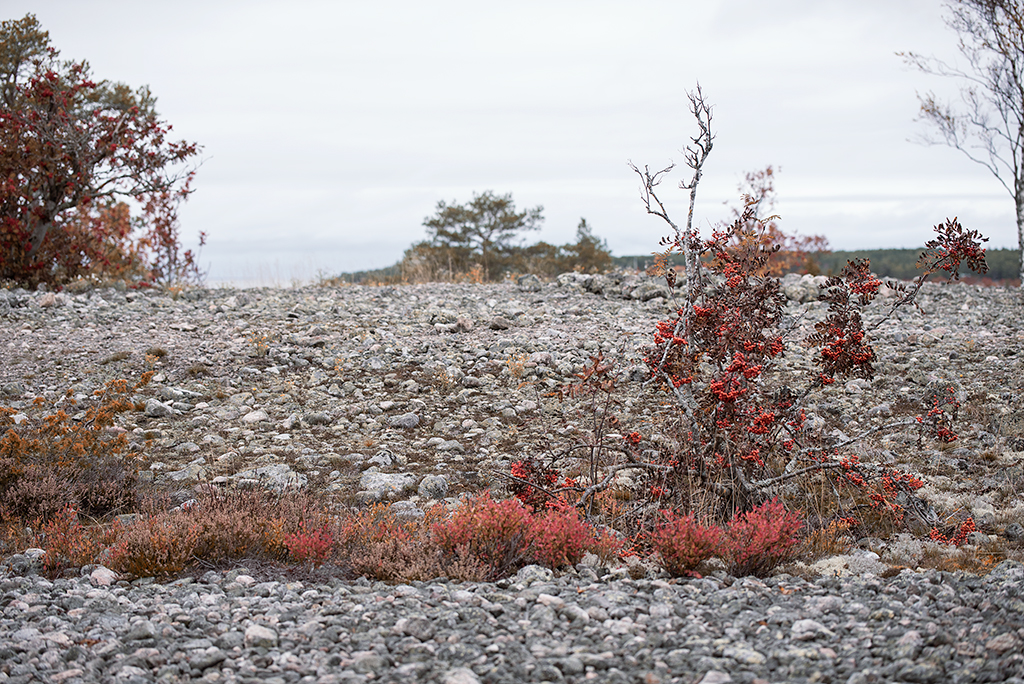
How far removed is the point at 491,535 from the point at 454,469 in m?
2.05

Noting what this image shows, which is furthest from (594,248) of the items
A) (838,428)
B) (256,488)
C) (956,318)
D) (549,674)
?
(549,674)

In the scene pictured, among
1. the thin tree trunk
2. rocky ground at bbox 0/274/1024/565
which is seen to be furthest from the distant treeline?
rocky ground at bbox 0/274/1024/565

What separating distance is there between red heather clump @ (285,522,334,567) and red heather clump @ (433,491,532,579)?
69cm

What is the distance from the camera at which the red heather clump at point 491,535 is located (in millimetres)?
4453

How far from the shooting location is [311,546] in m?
4.52

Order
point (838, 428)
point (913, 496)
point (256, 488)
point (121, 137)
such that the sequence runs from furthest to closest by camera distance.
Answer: point (121, 137), point (838, 428), point (256, 488), point (913, 496)

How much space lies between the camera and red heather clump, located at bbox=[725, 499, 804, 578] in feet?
14.0

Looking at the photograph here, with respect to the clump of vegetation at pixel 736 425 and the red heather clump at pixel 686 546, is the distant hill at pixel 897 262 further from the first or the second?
the red heather clump at pixel 686 546

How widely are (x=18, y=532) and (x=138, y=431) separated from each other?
2310 millimetres

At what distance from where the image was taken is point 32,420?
737 centimetres

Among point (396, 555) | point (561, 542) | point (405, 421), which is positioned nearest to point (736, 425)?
point (561, 542)

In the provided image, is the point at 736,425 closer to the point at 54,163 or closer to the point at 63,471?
the point at 63,471

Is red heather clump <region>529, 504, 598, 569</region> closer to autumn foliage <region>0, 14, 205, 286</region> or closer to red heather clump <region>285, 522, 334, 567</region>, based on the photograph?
red heather clump <region>285, 522, 334, 567</region>

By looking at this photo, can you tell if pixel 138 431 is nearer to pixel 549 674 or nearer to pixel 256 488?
pixel 256 488
